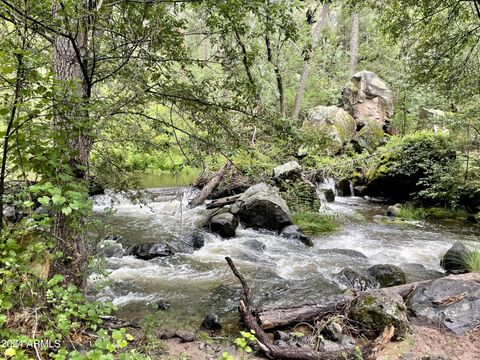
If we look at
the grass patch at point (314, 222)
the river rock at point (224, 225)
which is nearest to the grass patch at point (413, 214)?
the grass patch at point (314, 222)

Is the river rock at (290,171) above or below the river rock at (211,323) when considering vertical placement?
above

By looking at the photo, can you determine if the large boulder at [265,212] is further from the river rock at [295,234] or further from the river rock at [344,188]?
the river rock at [344,188]

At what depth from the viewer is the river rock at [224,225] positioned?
30.6 ft

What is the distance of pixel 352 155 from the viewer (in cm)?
1559

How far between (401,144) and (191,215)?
29.3 ft

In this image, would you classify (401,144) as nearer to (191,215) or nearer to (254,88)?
(191,215)

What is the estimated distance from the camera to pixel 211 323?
4801mm

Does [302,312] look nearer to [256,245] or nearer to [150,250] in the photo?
[256,245]

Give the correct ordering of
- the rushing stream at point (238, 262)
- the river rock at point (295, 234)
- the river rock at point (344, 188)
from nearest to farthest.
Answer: the rushing stream at point (238, 262) < the river rock at point (295, 234) < the river rock at point (344, 188)

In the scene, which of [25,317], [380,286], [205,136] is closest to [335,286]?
[380,286]

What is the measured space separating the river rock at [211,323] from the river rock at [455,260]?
5.13 metres

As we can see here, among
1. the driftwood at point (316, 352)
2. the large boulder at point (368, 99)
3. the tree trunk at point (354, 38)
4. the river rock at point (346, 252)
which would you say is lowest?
the driftwood at point (316, 352)

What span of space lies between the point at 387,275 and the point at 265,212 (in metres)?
4.25

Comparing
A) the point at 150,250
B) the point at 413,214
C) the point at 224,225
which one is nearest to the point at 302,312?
the point at 150,250
